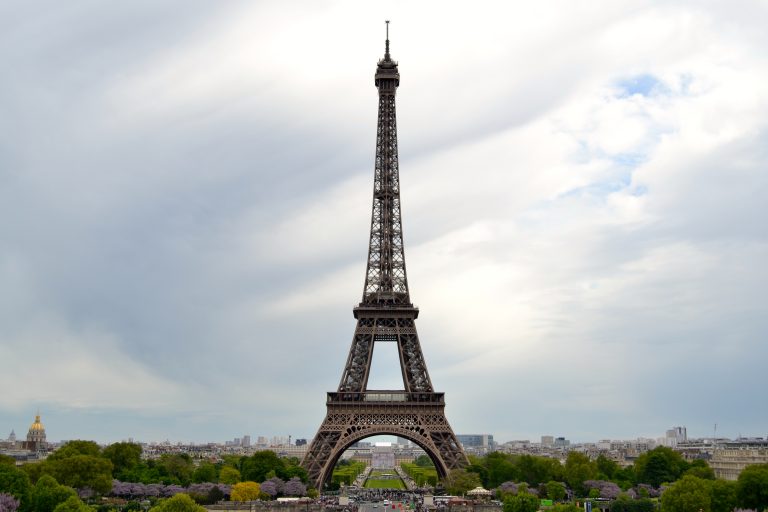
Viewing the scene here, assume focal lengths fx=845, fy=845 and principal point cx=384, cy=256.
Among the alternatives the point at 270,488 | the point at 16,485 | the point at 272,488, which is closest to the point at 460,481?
the point at 272,488

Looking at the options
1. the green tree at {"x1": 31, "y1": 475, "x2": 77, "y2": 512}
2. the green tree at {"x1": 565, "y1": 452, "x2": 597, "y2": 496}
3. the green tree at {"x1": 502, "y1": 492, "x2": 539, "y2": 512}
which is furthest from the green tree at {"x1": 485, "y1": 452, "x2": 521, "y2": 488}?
the green tree at {"x1": 31, "y1": 475, "x2": 77, "y2": 512}

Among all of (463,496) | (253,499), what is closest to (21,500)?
(253,499)

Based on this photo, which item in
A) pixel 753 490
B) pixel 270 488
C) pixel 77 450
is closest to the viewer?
pixel 753 490

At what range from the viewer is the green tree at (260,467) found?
101812mm

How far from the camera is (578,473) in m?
102

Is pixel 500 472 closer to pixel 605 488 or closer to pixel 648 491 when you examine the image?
pixel 605 488

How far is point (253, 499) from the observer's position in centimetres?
8488

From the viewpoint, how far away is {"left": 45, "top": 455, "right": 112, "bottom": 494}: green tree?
85.2 m

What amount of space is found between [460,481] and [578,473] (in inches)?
857

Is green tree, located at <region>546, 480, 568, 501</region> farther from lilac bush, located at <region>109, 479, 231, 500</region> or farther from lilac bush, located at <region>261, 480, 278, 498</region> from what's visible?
lilac bush, located at <region>109, 479, 231, 500</region>

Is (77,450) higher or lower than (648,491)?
higher

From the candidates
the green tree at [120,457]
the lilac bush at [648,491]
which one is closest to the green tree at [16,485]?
the green tree at [120,457]

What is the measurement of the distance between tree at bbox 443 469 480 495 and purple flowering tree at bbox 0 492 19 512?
43543 millimetres

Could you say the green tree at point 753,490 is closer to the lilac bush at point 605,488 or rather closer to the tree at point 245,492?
the lilac bush at point 605,488
